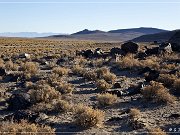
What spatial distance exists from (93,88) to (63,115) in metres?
6.21

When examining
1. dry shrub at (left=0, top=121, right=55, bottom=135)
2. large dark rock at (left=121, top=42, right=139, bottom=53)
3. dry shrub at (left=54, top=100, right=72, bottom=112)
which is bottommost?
dry shrub at (left=54, top=100, right=72, bottom=112)

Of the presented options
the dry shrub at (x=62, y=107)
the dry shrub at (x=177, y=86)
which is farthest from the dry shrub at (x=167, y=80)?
the dry shrub at (x=62, y=107)

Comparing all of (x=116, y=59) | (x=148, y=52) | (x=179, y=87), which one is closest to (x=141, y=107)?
(x=179, y=87)

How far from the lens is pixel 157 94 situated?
1641 centimetres

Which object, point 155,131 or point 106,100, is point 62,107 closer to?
point 106,100

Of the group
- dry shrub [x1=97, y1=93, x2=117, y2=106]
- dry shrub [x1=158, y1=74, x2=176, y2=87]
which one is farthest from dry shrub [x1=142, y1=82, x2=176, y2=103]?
dry shrub [x1=158, y1=74, x2=176, y2=87]

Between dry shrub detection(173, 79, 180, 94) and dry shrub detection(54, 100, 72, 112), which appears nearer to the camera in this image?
dry shrub detection(54, 100, 72, 112)

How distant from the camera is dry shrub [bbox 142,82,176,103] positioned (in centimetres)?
1614

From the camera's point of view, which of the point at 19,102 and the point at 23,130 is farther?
the point at 19,102

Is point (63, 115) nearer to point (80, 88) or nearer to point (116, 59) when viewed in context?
point (80, 88)

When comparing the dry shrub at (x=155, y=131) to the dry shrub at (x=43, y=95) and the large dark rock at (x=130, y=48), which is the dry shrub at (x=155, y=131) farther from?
the large dark rock at (x=130, y=48)

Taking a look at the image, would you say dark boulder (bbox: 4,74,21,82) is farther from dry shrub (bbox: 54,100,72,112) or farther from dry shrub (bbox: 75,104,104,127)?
dry shrub (bbox: 75,104,104,127)

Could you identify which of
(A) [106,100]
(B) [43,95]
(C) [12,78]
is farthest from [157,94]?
(C) [12,78]

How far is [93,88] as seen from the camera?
20797 millimetres
